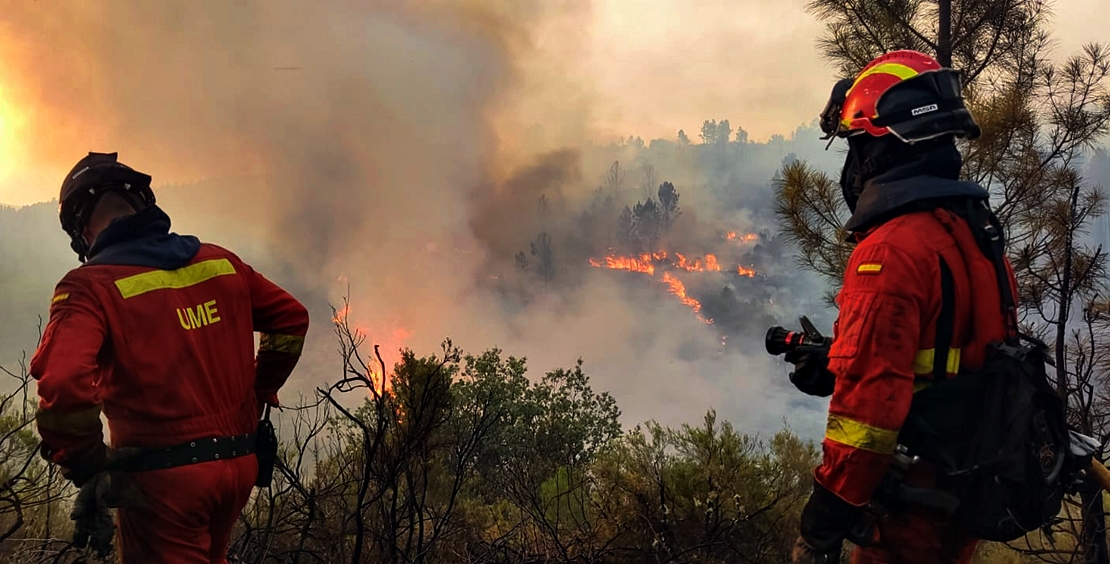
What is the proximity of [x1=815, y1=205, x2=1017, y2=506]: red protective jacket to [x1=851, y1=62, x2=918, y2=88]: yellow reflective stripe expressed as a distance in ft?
1.72

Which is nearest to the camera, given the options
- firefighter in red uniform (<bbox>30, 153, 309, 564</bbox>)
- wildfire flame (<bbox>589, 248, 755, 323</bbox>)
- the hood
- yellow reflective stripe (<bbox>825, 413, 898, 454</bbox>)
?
yellow reflective stripe (<bbox>825, 413, 898, 454</bbox>)

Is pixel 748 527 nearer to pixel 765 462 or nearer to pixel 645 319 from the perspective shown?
pixel 765 462

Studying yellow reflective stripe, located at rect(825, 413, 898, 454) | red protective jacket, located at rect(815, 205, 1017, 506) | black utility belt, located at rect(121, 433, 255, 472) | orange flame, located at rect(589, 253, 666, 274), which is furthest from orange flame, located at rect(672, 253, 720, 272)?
yellow reflective stripe, located at rect(825, 413, 898, 454)

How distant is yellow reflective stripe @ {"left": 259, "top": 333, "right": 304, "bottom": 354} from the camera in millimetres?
2689

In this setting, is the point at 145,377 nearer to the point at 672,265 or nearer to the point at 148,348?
the point at 148,348

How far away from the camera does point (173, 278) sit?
229cm

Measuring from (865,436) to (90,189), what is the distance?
2866 mm

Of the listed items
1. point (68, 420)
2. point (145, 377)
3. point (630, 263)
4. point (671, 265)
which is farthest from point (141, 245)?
point (630, 263)

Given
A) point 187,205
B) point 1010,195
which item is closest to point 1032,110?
point 1010,195

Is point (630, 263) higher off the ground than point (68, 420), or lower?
higher

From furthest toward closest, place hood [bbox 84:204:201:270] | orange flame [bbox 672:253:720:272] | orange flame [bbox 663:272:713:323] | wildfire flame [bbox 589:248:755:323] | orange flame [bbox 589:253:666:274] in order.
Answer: orange flame [bbox 663:272:713:323] < orange flame [bbox 672:253:720:272] < wildfire flame [bbox 589:248:755:323] < orange flame [bbox 589:253:666:274] < hood [bbox 84:204:201:270]

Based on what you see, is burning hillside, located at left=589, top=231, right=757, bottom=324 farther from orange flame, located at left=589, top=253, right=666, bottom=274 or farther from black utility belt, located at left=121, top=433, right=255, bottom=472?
black utility belt, located at left=121, top=433, right=255, bottom=472

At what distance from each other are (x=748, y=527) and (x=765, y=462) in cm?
93

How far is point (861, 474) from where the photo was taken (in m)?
1.79
